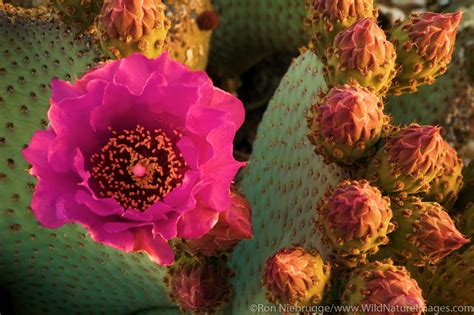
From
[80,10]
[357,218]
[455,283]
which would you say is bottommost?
[455,283]

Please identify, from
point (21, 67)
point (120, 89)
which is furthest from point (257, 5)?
point (120, 89)

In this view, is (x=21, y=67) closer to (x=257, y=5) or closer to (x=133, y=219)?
(x=133, y=219)

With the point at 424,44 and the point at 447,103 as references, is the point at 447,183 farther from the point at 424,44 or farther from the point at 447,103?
the point at 447,103

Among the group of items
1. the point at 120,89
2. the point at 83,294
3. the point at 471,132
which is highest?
the point at 120,89

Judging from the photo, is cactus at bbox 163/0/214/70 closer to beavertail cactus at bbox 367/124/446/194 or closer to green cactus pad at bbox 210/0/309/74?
green cactus pad at bbox 210/0/309/74

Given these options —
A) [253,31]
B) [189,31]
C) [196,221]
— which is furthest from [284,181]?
[253,31]

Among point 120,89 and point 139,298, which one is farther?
point 139,298

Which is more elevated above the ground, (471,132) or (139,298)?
(471,132)

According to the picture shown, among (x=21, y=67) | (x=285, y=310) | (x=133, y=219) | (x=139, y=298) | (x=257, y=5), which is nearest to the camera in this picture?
(x=133, y=219)
